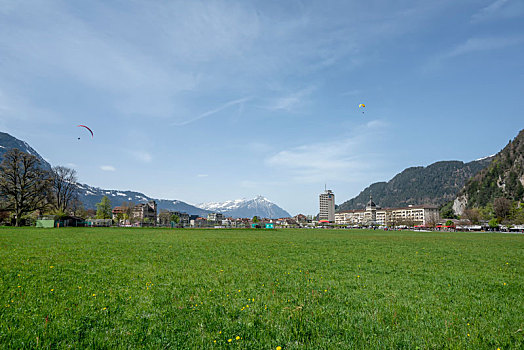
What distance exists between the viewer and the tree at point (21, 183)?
68.1 m

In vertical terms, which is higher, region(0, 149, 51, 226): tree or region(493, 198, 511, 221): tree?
region(0, 149, 51, 226): tree

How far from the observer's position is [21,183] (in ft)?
230

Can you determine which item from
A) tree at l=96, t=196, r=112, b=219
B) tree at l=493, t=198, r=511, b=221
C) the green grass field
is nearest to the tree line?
tree at l=96, t=196, r=112, b=219

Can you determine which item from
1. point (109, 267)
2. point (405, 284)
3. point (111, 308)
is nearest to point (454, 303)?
point (405, 284)

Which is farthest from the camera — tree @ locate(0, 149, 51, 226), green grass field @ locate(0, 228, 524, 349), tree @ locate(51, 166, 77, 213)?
tree @ locate(51, 166, 77, 213)

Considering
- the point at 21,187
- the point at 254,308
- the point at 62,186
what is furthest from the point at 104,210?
the point at 254,308

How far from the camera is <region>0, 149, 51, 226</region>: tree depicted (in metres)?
68.1

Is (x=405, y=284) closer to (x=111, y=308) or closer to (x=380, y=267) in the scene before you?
(x=380, y=267)

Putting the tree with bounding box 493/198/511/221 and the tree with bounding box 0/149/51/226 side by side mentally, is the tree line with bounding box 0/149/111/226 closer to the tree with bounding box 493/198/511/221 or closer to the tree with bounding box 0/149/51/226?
the tree with bounding box 0/149/51/226

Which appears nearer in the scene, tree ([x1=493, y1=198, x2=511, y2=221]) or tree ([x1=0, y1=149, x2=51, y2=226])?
tree ([x1=0, y1=149, x2=51, y2=226])

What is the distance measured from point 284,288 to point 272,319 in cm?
330

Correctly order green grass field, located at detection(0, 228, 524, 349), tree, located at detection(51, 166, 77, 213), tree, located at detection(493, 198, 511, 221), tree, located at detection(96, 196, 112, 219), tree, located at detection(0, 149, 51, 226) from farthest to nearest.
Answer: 1. tree, located at detection(493, 198, 511, 221)
2. tree, located at detection(96, 196, 112, 219)
3. tree, located at detection(51, 166, 77, 213)
4. tree, located at detection(0, 149, 51, 226)
5. green grass field, located at detection(0, 228, 524, 349)

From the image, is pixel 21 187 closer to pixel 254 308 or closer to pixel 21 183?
pixel 21 183

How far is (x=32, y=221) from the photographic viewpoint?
79938 mm
